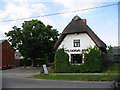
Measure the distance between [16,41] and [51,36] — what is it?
23.5 ft

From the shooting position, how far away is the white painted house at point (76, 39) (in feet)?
105

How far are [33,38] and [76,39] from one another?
1037 cm

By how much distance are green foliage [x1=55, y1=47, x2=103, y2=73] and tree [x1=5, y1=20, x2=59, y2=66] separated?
33.3ft

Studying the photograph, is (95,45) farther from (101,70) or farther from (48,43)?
(48,43)

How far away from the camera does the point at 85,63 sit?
98.9ft

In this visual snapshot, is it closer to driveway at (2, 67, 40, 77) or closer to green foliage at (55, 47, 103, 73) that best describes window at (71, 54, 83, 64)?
green foliage at (55, 47, 103, 73)

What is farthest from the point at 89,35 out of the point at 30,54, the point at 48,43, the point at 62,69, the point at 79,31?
the point at 30,54

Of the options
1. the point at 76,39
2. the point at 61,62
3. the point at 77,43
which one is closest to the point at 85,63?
the point at 61,62

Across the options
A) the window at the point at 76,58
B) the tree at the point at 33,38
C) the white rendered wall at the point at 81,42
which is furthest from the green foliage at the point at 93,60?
the tree at the point at 33,38

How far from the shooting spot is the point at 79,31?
32125 mm

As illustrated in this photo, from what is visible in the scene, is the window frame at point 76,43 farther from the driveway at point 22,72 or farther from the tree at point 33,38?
the tree at point 33,38

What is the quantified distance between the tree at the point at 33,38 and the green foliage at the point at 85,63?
10.1m

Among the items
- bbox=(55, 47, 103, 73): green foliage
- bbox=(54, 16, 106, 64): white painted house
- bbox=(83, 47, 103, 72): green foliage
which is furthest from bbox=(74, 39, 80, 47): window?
bbox=(83, 47, 103, 72): green foliage

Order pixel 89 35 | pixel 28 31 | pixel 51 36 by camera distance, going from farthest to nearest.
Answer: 1. pixel 51 36
2. pixel 28 31
3. pixel 89 35
